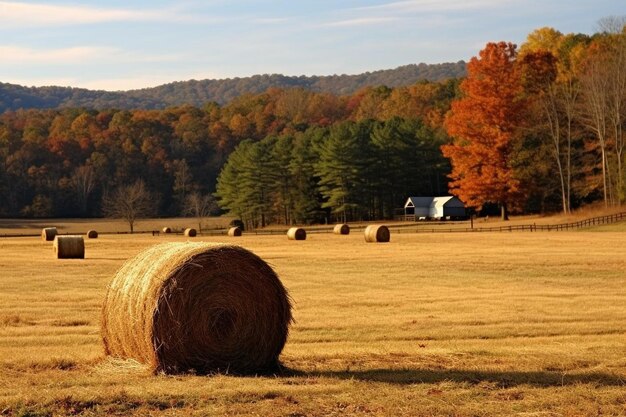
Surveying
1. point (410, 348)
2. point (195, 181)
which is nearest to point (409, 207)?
point (195, 181)

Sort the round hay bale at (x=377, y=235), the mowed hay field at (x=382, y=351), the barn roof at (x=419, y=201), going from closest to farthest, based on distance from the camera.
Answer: the mowed hay field at (x=382, y=351) → the round hay bale at (x=377, y=235) → the barn roof at (x=419, y=201)

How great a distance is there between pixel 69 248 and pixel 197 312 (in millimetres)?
28063

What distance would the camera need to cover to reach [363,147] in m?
100

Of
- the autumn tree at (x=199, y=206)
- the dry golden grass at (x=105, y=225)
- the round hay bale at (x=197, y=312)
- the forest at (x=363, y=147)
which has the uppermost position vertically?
the forest at (x=363, y=147)

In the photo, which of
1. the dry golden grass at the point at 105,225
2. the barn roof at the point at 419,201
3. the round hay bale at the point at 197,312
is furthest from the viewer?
the dry golden grass at the point at 105,225

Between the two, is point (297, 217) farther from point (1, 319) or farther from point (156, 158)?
point (1, 319)

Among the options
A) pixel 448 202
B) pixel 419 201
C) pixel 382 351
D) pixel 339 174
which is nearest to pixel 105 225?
pixel 339 174

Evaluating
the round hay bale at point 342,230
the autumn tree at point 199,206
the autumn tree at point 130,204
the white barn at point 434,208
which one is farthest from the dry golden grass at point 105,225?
the round hay bale at point 342,230

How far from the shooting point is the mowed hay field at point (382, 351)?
1020cm

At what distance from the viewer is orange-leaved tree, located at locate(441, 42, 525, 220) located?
73250 millimetres

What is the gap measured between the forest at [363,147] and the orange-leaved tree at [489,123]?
11 centimetres

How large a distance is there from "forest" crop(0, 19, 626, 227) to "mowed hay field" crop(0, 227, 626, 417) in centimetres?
4445

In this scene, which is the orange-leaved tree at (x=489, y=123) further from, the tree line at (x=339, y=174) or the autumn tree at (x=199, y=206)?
the autumn tree at (x=199, y=206)

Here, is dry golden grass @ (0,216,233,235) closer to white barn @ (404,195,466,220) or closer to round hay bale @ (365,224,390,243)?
white barn @ (404,195,466,220)
